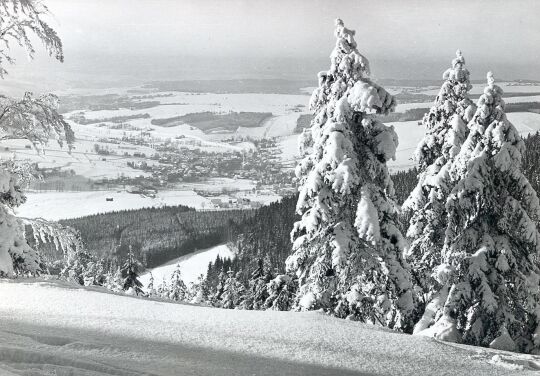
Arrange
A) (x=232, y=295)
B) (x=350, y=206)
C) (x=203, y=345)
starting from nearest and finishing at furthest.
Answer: (x=203, y=345), (x=350, y=206), (x=232, y=295)

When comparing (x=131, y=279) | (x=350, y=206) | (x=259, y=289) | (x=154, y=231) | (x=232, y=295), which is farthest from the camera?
(x=154, y=231)

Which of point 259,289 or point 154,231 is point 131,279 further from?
point 154,231

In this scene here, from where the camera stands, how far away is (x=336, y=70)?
56.7ft

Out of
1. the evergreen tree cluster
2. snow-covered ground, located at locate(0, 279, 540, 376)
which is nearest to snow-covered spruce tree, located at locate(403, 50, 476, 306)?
snow-covered ground, located at locate(0, 279, 540, 376)

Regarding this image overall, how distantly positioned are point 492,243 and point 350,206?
4892 millimetres

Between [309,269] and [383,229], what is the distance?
2.91 metres

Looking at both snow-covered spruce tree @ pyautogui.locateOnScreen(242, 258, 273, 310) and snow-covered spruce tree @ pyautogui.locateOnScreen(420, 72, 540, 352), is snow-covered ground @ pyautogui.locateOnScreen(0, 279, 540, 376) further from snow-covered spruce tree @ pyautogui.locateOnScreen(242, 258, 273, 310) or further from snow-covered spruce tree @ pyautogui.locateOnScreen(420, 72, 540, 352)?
snow-covered spruce tree @ pyautogui.locateOnScreen(242, 258, 273, 310)

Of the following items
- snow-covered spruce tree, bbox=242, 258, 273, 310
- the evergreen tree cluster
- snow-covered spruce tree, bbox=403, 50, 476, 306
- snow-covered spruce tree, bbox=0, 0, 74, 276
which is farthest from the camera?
the evergreen tree cluster

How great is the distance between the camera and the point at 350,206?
56.0 ft

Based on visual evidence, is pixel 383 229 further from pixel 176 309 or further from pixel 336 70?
pixel 176 309

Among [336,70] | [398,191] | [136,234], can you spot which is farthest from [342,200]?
[136,234]

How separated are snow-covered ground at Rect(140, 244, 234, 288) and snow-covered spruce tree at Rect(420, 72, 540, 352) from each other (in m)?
102

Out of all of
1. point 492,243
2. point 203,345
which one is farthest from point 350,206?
point 203,345

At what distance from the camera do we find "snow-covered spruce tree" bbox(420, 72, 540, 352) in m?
16.9
